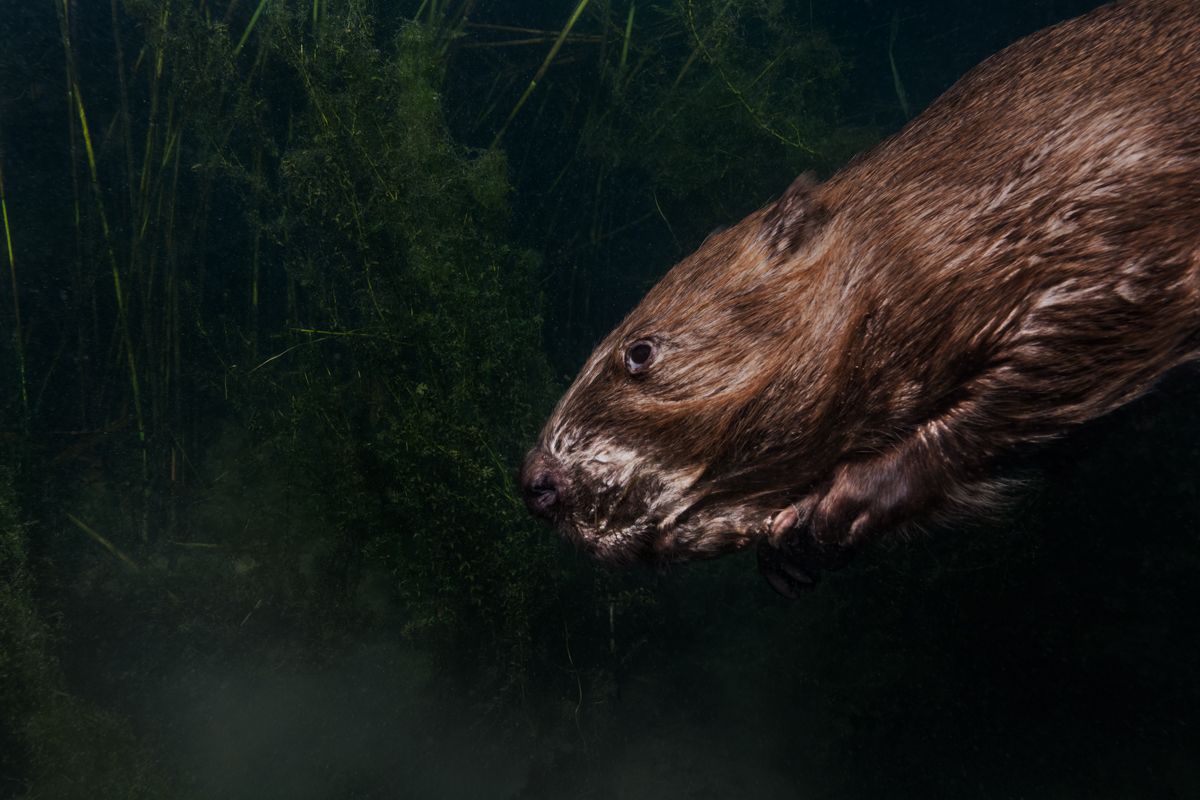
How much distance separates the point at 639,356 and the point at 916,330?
0.79 meters

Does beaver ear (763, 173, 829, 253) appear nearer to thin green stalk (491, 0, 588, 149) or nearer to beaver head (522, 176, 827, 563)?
beaver head (522, 176, 827, 563)

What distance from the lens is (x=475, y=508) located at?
13.5 ft

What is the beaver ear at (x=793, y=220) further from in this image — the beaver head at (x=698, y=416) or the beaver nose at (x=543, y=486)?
the beaver nose at (x=543, y=486)

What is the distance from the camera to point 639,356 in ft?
6.50

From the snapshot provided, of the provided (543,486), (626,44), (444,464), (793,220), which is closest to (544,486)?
(543,486)

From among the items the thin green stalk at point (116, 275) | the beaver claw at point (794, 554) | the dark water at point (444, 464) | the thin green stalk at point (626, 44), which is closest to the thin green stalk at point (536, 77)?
the dark water at point (444, 464)

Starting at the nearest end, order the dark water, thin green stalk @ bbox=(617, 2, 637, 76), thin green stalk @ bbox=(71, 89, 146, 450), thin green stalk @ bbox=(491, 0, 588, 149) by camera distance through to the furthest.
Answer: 1. the dark water
2. thin green stalk @ bbox=(617, 2, 637, 76)
3. thin green stalk @ bbox=(491, 0, 588, 149)
4. thin green stalk @ bbox=(71, 89, 146, 450)

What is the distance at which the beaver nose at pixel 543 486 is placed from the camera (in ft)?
6.31

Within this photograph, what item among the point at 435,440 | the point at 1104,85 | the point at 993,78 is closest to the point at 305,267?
the point at 435,440

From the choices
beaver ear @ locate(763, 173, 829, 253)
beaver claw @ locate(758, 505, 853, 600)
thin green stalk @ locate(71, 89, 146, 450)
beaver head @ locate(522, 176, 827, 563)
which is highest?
thin green stalk @ locate(71, 89, 146, 450)

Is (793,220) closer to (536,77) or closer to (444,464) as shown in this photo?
(444,464)

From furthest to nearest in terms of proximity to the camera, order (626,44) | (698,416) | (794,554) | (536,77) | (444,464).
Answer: (536,77) < (626,44) < (444,464) < (698,416) < (794,554)

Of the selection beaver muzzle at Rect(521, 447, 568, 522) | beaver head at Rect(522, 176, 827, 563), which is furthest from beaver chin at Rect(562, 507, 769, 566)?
beaver muzzle at Rect(521, 447, 568, 522)

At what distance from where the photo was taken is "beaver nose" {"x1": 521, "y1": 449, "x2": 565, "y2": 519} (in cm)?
192
